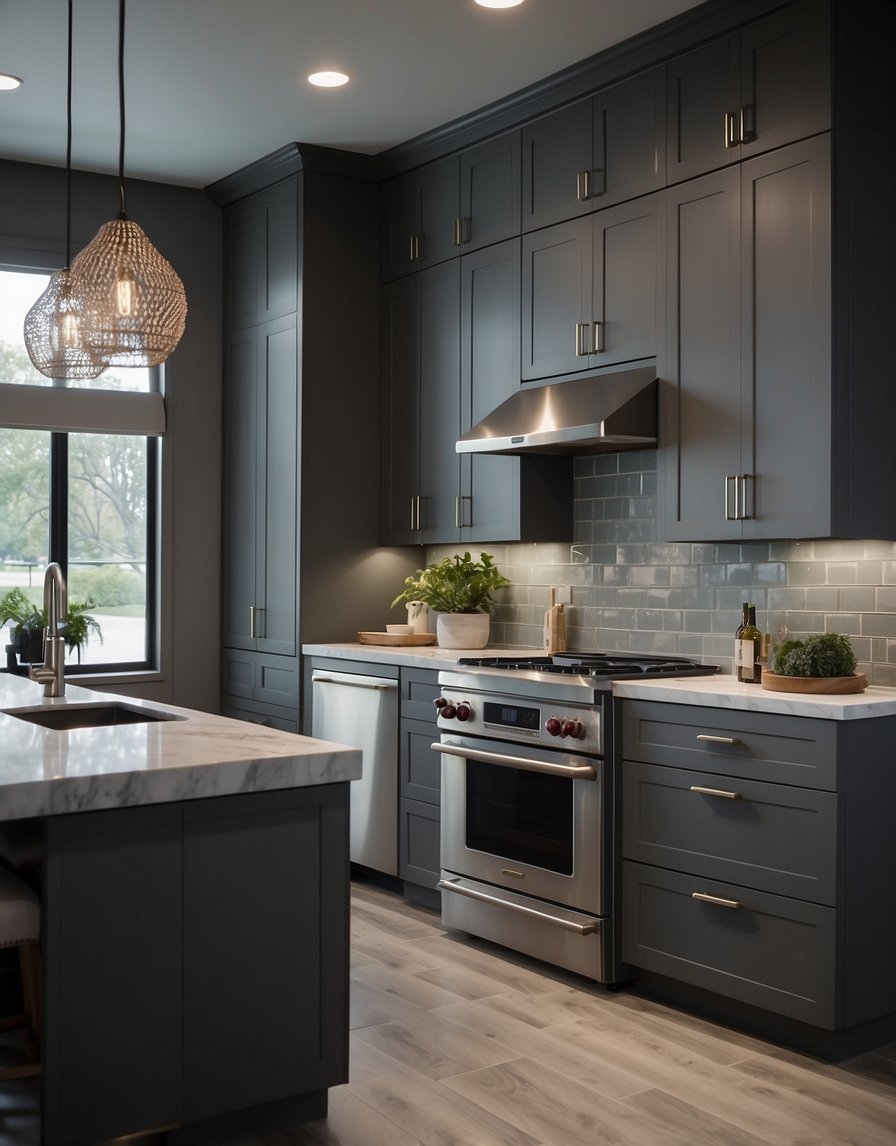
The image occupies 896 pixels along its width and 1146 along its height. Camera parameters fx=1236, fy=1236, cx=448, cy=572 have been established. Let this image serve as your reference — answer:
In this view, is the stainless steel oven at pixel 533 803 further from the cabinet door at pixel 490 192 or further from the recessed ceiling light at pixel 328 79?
the recessed ceiling light at pixel 328 79

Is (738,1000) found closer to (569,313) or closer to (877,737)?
(877,737)

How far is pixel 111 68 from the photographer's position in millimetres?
4355

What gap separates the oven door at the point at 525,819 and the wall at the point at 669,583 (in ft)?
2.45

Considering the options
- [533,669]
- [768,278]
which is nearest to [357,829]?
[533,669]

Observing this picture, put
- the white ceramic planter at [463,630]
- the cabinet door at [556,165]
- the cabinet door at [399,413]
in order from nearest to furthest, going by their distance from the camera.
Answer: the cabinet door at [556,165]
the white ceramic planter at [463,630]
the cabinet door at [399,413]

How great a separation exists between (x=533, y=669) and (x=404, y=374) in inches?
68.9

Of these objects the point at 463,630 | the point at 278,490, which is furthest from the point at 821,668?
the point at 278,490

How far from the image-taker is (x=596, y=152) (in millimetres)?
4289

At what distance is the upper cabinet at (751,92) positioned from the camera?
3.52 m

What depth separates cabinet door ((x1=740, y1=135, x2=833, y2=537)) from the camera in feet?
11.4

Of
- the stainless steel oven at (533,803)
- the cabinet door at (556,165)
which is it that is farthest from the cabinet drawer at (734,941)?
the cabinet door at (556,165)

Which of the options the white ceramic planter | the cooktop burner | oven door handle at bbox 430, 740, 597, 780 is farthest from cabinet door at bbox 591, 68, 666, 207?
oven door handle at bbox 430, 740, 597, 780

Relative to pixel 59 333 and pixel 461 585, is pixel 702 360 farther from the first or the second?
pixel 59 333

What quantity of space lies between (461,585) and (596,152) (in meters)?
1.74
